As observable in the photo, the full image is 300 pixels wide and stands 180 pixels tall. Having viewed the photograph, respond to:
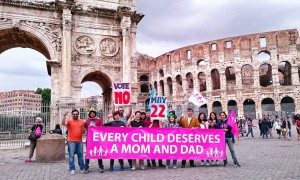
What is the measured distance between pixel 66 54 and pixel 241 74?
31226 mm

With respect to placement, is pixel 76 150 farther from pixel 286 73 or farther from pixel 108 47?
pixel 286 73

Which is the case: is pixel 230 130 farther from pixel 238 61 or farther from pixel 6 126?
pixel 238 61

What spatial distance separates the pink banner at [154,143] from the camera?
7367mm

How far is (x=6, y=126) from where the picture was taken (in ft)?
51.9

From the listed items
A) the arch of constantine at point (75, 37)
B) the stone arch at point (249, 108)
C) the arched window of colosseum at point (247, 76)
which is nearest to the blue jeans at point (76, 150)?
the arch of constantine at point (75, 37)

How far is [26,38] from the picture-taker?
56.2 ft

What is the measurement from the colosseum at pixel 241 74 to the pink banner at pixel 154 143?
97.1 ft

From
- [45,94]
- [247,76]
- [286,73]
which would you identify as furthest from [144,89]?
[45,94]

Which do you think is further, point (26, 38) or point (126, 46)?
point (126, 46)

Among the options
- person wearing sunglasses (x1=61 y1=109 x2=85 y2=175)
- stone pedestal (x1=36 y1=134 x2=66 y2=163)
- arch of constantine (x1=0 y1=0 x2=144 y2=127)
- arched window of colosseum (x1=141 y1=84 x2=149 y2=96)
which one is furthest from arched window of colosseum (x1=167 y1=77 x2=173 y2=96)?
person wearing sunglasses (x1=61 y1=109 x2=85 y2=175)

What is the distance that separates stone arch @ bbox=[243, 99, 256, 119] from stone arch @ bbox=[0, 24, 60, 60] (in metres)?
29.7

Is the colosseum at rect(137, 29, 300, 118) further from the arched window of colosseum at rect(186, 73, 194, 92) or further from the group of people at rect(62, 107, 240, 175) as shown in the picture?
the group of people at rect(62, 107, 240, 175)

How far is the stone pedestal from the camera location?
898 centimetres

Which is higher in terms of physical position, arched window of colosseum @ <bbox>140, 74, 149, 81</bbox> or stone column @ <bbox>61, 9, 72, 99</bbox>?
arched window of colosseum @ <bbox>140, 74, 149, 81</bbox>
